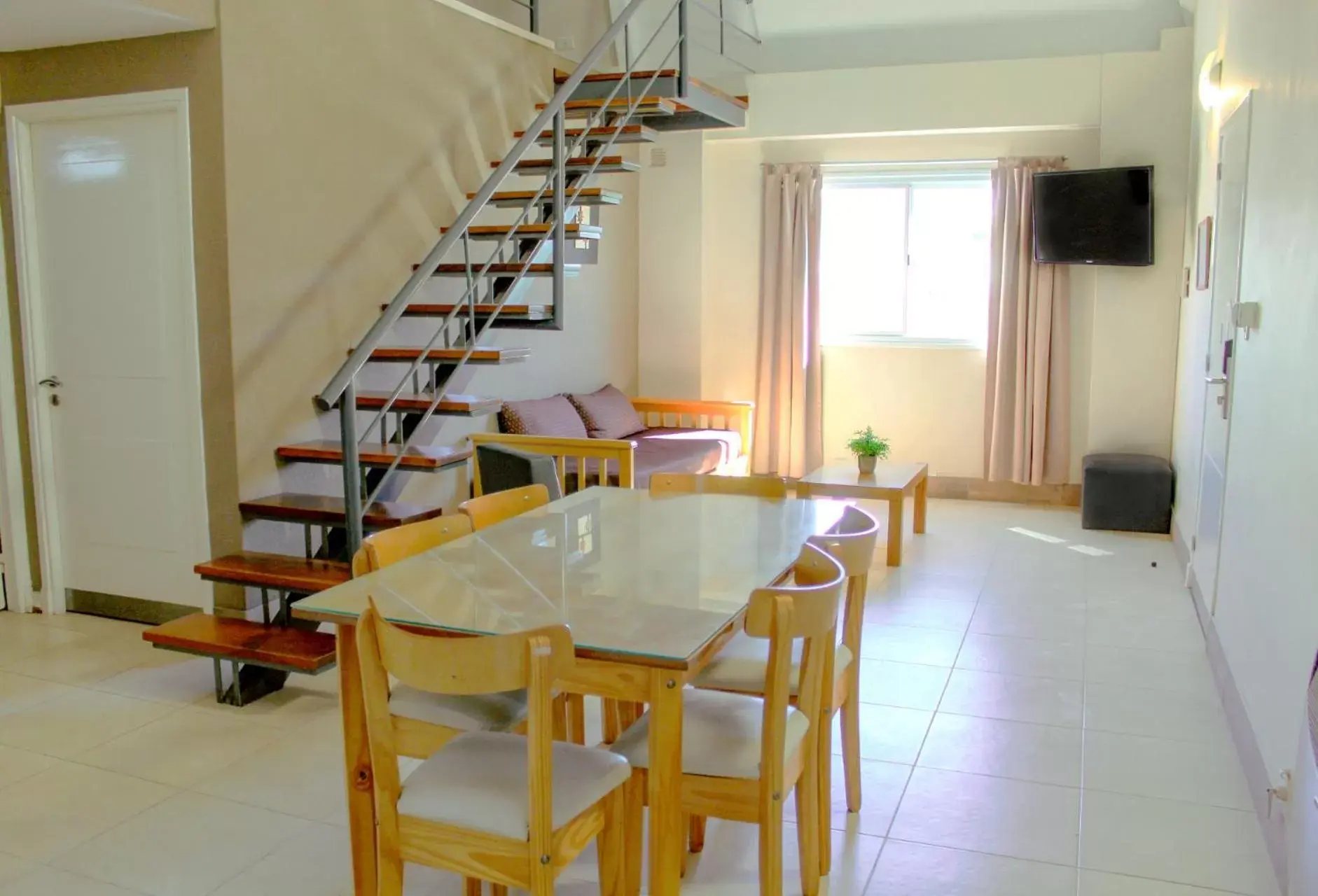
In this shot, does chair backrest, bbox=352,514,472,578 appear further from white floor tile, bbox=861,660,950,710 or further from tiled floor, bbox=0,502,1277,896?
white floor tile, bbox=861,660,950,710

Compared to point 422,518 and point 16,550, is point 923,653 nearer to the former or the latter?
point 422,518

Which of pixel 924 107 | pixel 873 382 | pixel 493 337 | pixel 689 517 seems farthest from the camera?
pixel 873 382

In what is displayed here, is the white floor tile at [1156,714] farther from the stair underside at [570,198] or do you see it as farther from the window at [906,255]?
the window at [906,255]

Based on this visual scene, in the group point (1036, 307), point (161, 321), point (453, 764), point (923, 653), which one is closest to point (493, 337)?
point (161, 321)

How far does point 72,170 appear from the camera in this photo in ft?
→ 14.5

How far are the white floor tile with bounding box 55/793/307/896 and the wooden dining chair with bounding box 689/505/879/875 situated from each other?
43.8 inches

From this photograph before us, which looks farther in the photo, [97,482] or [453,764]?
[97,482]

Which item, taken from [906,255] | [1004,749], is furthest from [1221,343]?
[906,255]

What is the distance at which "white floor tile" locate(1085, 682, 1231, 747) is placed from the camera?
11.1 ft

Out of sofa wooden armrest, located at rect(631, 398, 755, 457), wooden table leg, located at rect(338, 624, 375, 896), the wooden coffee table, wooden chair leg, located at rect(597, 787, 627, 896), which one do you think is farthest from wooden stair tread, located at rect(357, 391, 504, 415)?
sofa wooden armrest, located at rect(631, 398, 755, 457)

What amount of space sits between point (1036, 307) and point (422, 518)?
4.44 meters

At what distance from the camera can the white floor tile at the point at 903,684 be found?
12.0 feet

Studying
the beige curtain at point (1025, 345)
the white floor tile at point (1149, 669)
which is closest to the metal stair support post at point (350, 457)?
the white floor tile at point (1149, 669)

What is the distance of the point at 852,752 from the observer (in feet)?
9.30
